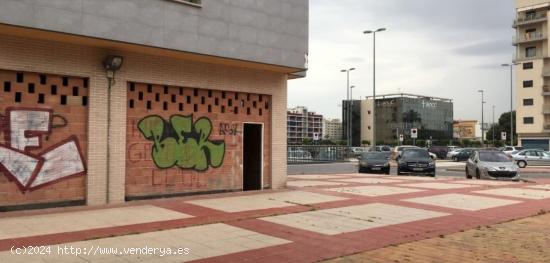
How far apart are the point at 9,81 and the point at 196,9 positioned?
4732mm

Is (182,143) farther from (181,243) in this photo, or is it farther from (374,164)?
(374,164)

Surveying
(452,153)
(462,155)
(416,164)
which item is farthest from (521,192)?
(452,153)

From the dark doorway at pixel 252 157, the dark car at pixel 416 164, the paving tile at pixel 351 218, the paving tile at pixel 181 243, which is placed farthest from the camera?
the dark car at pixel 416 164

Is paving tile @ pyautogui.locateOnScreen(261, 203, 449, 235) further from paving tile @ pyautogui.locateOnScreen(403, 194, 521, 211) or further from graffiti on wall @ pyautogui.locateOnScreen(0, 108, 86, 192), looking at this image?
graffiti on wall @ pyautogui.locateOnScreen(0, 108, 86, 192)

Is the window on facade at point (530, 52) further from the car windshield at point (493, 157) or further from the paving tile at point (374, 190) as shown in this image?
the paving tile at point (374, 190)

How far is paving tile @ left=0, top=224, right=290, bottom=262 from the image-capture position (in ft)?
22.0

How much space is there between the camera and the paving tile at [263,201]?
38.7 ft

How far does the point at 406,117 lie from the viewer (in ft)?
380

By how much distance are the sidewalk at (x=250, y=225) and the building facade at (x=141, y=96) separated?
0.75 metres

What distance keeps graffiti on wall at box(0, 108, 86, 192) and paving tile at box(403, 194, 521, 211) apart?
8.84 m

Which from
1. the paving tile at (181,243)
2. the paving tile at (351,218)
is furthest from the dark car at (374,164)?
the paving tile at (181,243)

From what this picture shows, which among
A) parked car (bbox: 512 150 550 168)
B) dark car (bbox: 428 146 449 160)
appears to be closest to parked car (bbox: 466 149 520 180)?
parked car (bbox: 512 150 550 168)

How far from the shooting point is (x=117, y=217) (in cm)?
1009

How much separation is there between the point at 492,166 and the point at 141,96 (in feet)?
53.7
